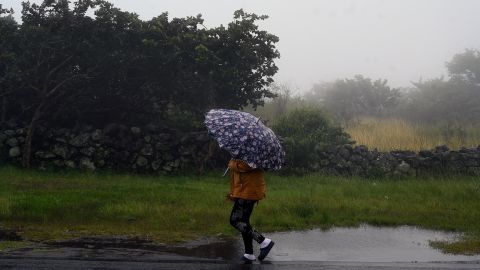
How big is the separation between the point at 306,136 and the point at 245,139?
1163cm

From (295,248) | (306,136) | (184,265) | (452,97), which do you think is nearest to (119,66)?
(306,136)

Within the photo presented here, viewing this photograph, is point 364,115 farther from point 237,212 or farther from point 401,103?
point 237,212

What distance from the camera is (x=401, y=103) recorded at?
41.0m

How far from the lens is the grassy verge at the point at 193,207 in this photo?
1036 cm

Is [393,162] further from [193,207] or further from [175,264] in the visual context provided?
[175,264]

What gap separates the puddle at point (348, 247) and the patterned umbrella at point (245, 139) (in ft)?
5.32

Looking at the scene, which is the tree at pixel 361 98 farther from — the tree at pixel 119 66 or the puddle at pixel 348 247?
the puddle at pixel 348 247

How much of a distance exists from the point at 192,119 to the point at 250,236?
10075 mm

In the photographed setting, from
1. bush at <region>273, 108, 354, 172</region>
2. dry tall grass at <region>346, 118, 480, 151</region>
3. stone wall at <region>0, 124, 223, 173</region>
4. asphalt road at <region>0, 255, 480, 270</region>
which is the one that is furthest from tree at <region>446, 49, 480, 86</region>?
asphalt road at <region>0, 255, 480, 270</region>

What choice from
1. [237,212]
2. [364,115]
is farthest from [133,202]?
[364,115]

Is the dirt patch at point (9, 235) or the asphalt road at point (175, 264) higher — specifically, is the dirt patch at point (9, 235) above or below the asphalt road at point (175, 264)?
above

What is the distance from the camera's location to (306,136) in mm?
18922

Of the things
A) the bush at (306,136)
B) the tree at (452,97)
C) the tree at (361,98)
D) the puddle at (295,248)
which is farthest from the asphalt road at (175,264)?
the tree at (361,98)

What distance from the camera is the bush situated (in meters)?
17.7
